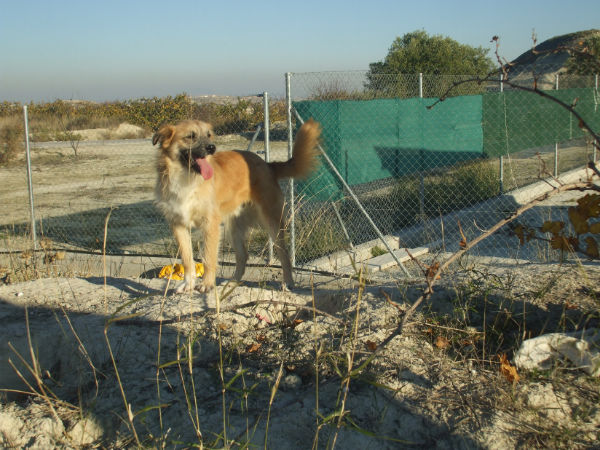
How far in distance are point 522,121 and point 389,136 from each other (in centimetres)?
410

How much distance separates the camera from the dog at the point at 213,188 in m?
5.20

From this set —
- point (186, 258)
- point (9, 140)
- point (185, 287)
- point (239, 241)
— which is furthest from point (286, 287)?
point (9, 140)

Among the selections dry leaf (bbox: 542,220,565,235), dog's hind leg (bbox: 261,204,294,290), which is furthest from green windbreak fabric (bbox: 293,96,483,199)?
dry leaf (bbox: 542,220,565,235)

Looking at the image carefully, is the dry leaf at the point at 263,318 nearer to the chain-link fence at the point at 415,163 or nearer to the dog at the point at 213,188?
the dog at the point at 213,188

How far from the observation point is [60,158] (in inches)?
655

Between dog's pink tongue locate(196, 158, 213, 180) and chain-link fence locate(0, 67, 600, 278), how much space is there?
2.80 ft

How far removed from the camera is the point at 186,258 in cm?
515

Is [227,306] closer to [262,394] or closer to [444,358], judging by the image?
[262,394]

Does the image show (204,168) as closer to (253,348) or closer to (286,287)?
(286,287)

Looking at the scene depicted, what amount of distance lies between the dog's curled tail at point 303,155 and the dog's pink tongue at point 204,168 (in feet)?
2.78

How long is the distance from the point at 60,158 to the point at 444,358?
15771mm

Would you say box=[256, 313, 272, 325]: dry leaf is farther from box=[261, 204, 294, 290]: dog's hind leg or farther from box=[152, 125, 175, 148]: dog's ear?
box=[152, 125, 175, 148]: dog's ear

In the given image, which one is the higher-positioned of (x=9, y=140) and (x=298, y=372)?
(x=9, y=140)

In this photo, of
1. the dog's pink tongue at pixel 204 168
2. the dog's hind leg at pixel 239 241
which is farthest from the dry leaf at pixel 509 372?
the dog's hind leg at pixel 239 241
